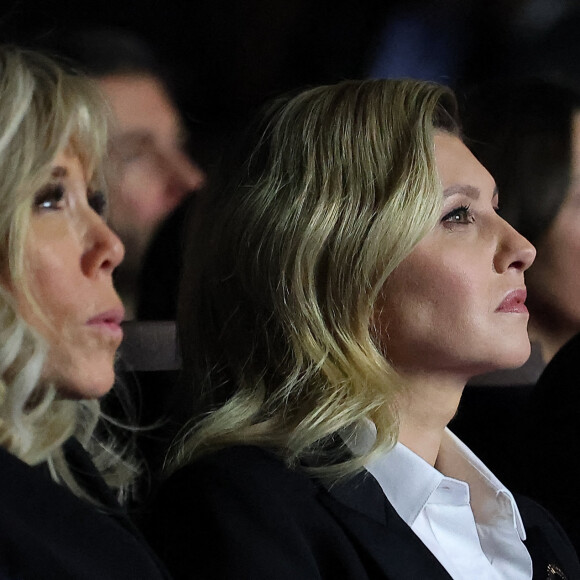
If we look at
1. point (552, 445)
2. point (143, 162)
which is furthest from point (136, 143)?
point (552, 445)

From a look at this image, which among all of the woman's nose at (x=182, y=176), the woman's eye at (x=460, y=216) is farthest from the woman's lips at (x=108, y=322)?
the woman's eye at (x=460, y=216)

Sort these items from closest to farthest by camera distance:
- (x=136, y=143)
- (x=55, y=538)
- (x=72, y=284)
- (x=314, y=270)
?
(x=55, y=538) → (x=72, y=284) → (x=314, y=270) → (x=136, y=143)

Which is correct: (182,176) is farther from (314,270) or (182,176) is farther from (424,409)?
(424,409)

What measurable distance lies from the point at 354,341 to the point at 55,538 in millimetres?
354

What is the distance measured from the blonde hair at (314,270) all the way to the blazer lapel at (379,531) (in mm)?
22

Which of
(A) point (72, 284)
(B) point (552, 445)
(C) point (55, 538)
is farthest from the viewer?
(B) point (552, 445)

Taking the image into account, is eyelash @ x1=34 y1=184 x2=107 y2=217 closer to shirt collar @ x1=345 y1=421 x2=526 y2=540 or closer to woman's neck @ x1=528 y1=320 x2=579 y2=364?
shirt collar @ x1=345 y1=421 x2=526 y2=540

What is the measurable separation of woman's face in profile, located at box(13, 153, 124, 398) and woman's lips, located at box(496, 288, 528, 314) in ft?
1.30

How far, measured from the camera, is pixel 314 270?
0.91 m

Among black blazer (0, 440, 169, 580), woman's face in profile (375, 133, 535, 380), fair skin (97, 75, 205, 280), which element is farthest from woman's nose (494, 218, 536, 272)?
black blazer (0, 440, 169, 580)

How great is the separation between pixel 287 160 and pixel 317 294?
0.15 m

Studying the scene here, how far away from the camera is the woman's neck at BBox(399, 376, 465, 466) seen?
946 mm

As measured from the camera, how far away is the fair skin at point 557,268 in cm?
117

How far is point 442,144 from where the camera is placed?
0.97 metres
